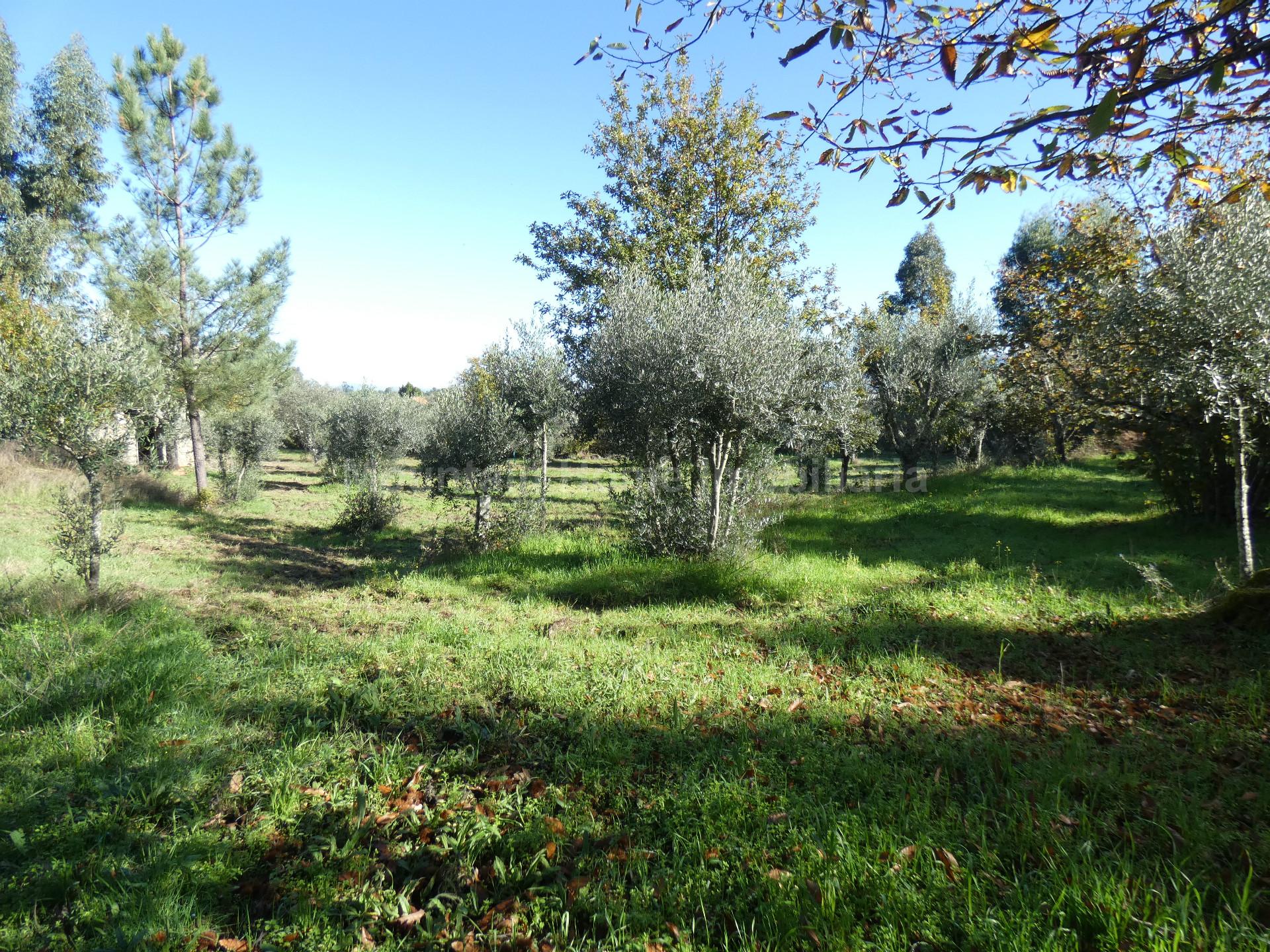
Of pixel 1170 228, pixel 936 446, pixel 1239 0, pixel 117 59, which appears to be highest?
pixel 117 59

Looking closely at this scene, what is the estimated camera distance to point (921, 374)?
69.9 ft

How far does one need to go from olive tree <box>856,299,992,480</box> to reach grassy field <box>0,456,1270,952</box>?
13539mm

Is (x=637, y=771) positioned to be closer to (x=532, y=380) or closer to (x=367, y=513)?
(x=532, y=380)

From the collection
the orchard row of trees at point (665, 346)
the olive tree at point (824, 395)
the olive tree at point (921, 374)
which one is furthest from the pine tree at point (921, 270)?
the olive tree at point (824, 395)

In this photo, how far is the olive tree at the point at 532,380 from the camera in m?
15.0

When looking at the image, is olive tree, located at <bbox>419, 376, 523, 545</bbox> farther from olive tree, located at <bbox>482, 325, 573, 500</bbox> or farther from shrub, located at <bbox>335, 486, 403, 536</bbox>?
shrub, located at <bbox>335, 486, 403, 536</bbox>

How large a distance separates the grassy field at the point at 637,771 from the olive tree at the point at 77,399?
2.47ft

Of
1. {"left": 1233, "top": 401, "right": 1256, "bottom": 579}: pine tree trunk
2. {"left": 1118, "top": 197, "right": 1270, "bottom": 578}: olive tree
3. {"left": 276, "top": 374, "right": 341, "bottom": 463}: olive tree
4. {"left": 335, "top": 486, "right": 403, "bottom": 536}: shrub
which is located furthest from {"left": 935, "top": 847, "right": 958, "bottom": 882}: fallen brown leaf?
{"left": 276, "top": 374, "right": 341, "bottom": 463}: olive tree

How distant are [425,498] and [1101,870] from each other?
80.8 ft

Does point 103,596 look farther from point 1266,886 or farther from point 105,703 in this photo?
point 1266,886

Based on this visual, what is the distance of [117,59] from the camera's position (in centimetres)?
1978

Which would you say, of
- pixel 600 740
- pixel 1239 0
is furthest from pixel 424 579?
pixel 1239 0

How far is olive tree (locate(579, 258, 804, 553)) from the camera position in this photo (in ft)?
31.8

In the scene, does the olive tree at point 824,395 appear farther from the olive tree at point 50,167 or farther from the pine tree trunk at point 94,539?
the olive tree at point 50,167
